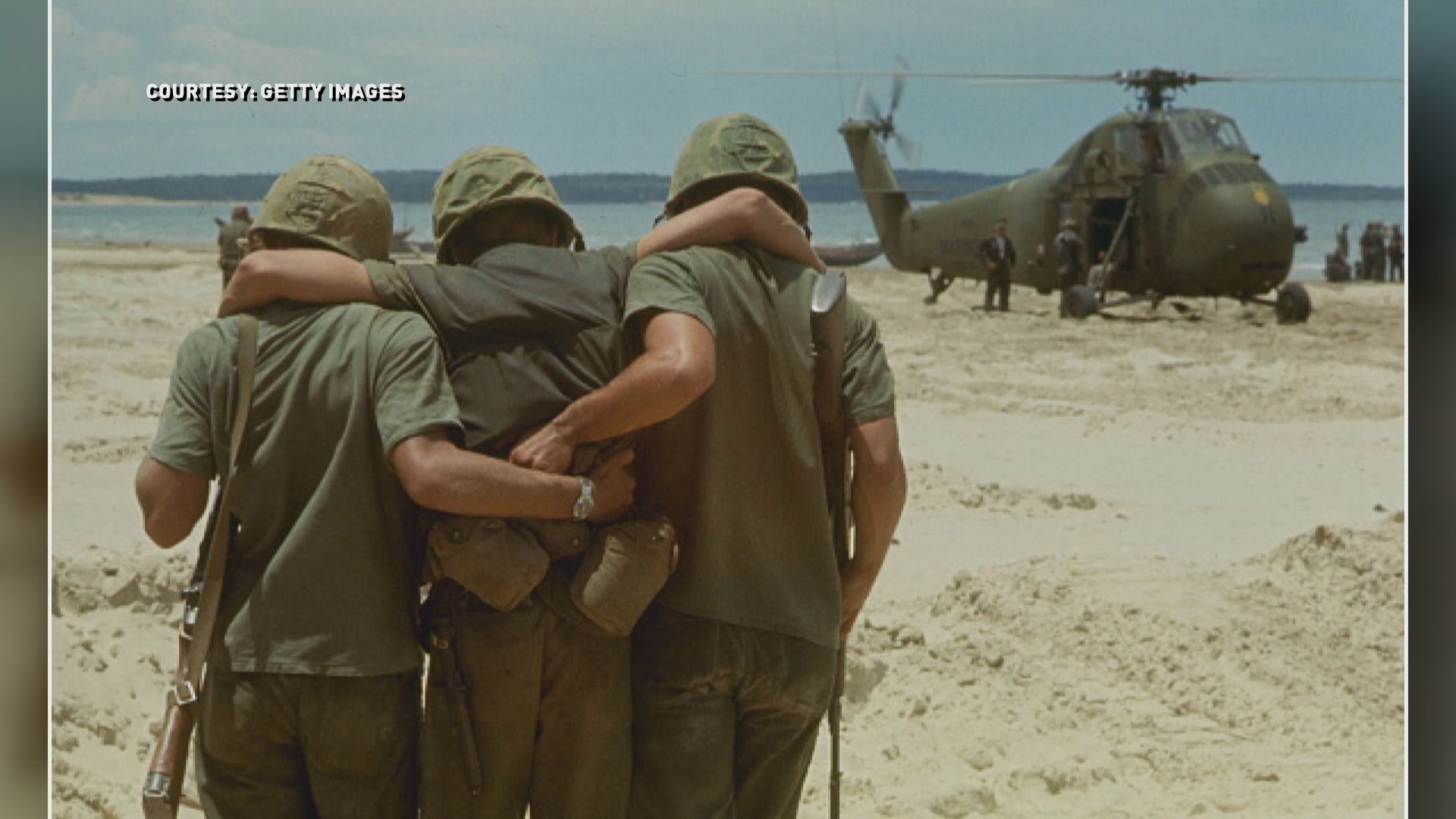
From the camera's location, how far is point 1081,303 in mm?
17516

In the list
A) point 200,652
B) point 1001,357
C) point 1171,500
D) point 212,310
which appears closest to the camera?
point 200,652

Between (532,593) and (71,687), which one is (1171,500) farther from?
(532,593)

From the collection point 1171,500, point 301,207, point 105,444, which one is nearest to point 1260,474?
point 1171,500

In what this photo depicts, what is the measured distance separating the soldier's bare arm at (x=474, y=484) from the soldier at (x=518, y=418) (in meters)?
0.09

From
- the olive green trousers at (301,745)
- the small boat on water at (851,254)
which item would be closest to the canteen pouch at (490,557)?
the olive green trousers at (301,745)

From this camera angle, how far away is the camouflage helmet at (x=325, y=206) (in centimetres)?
315

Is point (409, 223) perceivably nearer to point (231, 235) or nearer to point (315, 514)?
point (231, 235)

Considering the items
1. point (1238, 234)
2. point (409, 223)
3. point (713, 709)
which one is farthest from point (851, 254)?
point (713, 709)

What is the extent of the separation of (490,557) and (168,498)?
0.59 m

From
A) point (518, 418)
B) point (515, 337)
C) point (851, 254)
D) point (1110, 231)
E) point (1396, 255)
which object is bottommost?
point (518, 418)

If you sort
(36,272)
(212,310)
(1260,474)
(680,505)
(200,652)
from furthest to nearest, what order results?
(212,310) → (1260,474) → (36,272) → (680,505) → (200,652)

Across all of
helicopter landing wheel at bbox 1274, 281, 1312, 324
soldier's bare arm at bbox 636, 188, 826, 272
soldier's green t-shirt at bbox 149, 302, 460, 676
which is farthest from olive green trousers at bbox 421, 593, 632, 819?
helicopter landing wheel at bbox 1274, 281, 1312, 324

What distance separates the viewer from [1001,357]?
1535cm

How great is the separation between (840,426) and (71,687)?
10.6 feet
